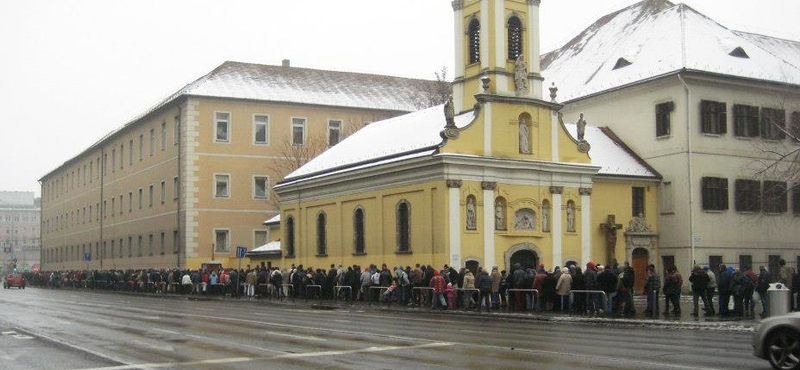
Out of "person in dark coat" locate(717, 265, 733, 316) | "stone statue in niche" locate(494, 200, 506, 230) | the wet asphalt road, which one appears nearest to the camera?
the wet asphalt road

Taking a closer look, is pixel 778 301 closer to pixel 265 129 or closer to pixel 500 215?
pixel 500 215

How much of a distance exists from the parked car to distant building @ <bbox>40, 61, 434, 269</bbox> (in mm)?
52536

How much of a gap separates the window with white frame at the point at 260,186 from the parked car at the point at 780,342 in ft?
180

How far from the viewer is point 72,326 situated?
2636cm

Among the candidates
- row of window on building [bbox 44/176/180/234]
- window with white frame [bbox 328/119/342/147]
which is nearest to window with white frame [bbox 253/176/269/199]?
row of window on building [bbox 44/176/180/234]

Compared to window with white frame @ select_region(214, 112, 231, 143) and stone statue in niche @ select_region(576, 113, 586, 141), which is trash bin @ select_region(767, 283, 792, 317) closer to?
stone statue in niche @ select_region(576, 113, 586, 141)

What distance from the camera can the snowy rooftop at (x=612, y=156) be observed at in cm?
4869

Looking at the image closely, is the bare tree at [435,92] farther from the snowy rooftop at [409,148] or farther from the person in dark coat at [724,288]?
the person in dark coat at [724,288]

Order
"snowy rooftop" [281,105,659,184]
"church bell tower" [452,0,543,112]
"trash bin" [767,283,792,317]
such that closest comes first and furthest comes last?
"trash bin" [767,283,792,317]
"snowy rooftop" [281,105,659,184]
"church bell tower" [452,0,543,112]

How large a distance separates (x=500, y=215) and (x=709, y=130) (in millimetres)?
12873

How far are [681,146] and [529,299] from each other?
18.5 m

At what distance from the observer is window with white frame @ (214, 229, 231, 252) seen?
6606 cm

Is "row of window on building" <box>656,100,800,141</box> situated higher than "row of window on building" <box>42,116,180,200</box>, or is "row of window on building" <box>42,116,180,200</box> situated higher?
"row of window on building" <box>42,116,180,200</box>

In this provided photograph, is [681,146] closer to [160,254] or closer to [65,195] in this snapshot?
[160,254]
